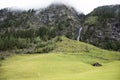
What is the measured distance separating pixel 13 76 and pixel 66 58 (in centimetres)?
5696

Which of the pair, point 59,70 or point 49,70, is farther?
point 59,70

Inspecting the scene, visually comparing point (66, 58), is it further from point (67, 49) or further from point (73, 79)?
point (73, 79)

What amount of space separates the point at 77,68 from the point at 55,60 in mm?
26712

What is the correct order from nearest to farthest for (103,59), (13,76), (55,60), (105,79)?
(105,79), (13,76), (55,60), (103,59)

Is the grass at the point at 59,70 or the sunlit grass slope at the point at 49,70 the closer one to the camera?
the grass at the point at 59,70

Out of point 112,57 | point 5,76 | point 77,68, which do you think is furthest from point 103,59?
point 5,76

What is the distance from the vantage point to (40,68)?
388ft

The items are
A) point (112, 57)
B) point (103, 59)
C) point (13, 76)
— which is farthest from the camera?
point (112, 57)

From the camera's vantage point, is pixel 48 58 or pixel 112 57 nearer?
pixel 48 58

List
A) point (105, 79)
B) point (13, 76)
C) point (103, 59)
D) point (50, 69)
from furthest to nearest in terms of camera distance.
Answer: point (103, 59)
point (50, 69)
point (13, 76)
point (105, 79)

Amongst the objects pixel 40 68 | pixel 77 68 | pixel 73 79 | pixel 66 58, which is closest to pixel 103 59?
pixel 66 58

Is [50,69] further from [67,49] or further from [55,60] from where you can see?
[67,49]

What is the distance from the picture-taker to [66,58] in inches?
6014

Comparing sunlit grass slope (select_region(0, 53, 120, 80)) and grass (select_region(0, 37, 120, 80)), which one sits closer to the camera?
grass (select_region(0, 37, 120, 80))
